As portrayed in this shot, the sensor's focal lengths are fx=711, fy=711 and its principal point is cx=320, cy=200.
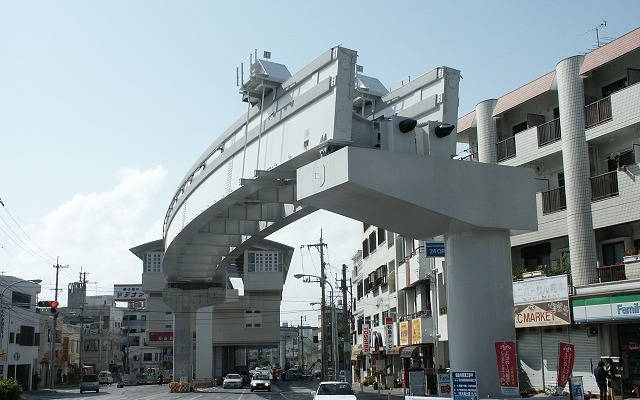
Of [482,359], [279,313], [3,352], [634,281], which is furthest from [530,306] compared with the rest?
[279,313]

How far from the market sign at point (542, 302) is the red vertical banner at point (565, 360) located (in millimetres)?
10620

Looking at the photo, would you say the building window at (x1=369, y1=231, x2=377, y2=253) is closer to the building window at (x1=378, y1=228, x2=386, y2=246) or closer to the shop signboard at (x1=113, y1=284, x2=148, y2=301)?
the building window at (x1=378, y1=228, x2=386, y2=246)

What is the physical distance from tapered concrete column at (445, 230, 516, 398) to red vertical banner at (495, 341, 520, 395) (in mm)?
561

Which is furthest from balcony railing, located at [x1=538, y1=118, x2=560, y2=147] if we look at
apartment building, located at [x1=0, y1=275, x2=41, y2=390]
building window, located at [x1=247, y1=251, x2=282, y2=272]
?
building window, located at [x1=247, y1=251, x2=282, y2=272]

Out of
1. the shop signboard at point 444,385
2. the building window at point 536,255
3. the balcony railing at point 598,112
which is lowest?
the shop signboard at point 444,385

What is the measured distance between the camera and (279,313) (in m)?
86.6

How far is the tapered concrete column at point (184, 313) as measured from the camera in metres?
57.0

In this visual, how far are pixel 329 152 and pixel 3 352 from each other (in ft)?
166

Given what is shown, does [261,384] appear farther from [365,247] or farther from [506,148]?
[506,148]

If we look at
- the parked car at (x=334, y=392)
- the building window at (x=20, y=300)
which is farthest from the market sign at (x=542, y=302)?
the building window at (x=20, y=300)

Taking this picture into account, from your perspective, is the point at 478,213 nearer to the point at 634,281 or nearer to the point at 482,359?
the point at 482,359

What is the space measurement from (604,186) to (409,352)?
1713 cm

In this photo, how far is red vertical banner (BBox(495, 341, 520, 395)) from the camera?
59.9 feet

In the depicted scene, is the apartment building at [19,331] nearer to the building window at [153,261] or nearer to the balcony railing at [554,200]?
the building window at [153,261]
